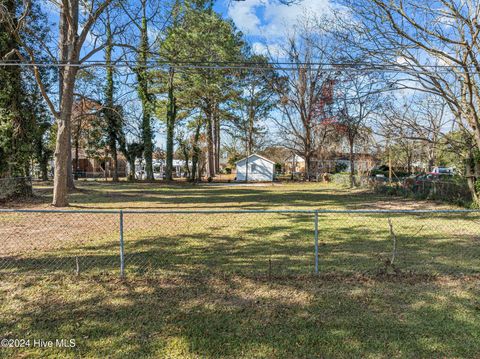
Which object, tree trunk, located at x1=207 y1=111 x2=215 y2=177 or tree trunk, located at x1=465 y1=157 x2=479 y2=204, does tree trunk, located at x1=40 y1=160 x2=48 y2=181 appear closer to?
tree trunk, located at x1=207 y1=111 x2=215 y2=177

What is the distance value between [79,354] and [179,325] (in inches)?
33.8

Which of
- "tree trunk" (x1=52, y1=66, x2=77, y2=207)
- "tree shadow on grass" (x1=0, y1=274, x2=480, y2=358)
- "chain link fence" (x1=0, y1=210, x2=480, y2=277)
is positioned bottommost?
"tree shadow on grass" (x1=0, y1=274, x2=480, y2=358)

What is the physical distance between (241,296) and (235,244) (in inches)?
101

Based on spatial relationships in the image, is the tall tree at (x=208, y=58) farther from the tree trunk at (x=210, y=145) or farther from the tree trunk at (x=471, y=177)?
the tree trunk at (x=471, y=177)

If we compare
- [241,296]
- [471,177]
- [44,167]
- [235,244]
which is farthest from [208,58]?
[44,167]

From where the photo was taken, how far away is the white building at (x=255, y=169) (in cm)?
3688

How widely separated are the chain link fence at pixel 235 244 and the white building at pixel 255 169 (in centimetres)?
2728

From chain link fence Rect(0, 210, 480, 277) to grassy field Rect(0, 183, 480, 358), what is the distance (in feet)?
0.14

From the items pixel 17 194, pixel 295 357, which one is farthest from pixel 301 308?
pixel 17 194

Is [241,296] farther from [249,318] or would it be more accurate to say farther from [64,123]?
[64,123]

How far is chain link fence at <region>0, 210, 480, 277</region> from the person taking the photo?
4.72 m

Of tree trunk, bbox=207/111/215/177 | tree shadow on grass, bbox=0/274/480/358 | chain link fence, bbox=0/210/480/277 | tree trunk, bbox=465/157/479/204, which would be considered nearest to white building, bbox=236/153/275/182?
tree trunk, bbox=207/111/215/177

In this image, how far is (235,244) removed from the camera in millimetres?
6340

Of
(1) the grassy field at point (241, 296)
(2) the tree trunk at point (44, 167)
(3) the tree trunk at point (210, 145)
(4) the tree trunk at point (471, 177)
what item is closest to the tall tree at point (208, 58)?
(3) the tree trunk at point (210, 145)
